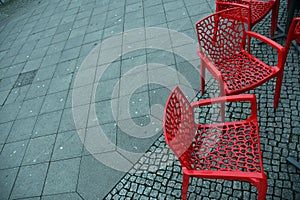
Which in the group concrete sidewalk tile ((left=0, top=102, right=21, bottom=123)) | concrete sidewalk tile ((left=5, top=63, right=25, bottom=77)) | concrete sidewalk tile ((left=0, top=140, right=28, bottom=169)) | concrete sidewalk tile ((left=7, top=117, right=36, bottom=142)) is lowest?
concrete sidewalk tile ((left=0, top=140, right=28, bottom=169))

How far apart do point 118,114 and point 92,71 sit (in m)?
1.33

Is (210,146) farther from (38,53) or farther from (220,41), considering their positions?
(38,53)

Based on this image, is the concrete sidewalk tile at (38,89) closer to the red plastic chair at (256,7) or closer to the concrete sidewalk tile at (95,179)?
the concrete sidewalk tile at (95,179)

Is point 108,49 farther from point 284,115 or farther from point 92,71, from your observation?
point 284,115

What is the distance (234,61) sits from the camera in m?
2.83

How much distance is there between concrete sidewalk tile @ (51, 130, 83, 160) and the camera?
3197 millimetres

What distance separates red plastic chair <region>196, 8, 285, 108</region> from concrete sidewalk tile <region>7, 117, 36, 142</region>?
285 cm

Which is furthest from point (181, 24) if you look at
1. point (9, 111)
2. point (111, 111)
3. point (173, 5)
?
point (9, 111)

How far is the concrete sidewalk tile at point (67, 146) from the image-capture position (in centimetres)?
320

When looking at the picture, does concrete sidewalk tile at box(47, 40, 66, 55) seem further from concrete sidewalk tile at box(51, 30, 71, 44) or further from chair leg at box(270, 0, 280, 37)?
chair leg at box(270, 0, 280, 37)

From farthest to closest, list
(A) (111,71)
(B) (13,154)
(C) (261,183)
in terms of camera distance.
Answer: (A) (111,71) → (B) (13,154) → (C) (261,183)

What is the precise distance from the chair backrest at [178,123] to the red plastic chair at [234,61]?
0.65 metres

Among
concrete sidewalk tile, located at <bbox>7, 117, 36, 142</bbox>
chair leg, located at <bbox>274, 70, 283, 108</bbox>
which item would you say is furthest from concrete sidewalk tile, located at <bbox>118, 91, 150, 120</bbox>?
chair leg, located at <bbox>274, 70, 283, 108</bbox>

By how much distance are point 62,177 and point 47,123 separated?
114cm
